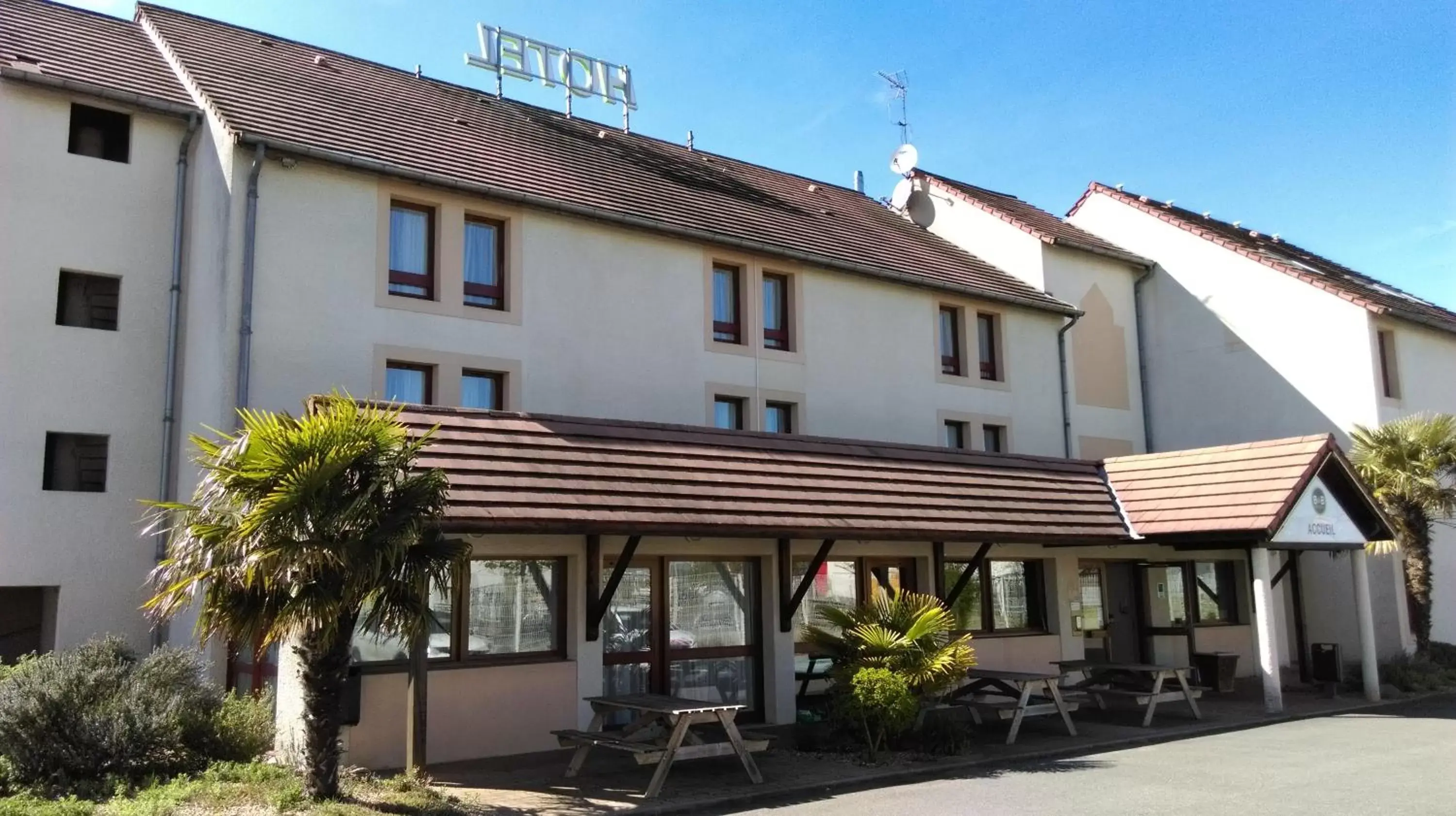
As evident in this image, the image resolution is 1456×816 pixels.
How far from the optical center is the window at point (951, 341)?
72.1 ft

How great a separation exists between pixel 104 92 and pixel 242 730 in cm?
984

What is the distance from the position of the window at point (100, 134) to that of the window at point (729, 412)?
373 inches

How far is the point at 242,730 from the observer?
36.4 feet

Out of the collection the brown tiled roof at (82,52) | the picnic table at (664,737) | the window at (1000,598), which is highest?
the brown tiled roof at (82,52)

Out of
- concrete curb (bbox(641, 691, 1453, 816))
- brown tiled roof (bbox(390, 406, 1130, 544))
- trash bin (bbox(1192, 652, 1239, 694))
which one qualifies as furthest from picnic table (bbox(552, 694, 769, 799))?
trash bin (bbox(1192, 652, 1239, 694))

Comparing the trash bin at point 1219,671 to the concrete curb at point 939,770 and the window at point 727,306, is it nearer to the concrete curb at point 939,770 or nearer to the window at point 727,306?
the concrete curb at point 939,770

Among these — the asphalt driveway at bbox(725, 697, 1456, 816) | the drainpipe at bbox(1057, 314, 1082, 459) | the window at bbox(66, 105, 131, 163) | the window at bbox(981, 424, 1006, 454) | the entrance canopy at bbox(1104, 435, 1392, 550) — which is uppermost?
the window at bbox(66, 105, 131, 163)

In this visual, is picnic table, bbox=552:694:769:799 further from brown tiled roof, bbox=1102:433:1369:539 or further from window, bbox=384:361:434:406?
brown tiled roof, bbox=1102:433:1369:539

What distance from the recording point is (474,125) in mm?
19484

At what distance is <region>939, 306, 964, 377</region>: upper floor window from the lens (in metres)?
22.0

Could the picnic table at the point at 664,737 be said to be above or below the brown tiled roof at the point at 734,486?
below

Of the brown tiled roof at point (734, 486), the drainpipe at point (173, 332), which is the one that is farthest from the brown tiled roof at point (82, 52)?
the brown tiled roof at point (734, 486)

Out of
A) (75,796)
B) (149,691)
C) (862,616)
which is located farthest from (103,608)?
(862,616)

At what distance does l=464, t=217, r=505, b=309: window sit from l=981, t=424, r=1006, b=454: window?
1023 cm
